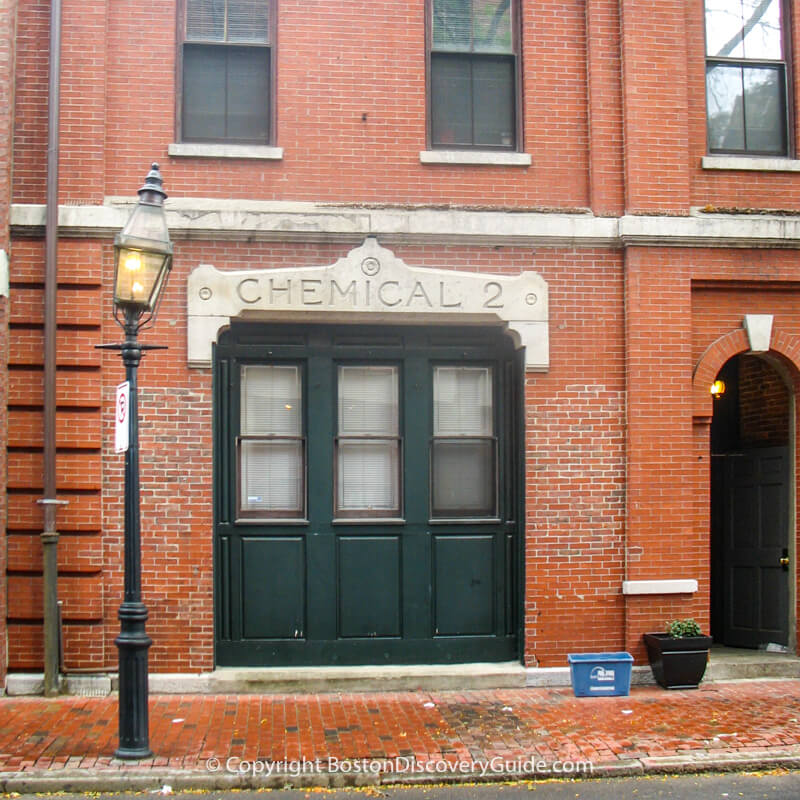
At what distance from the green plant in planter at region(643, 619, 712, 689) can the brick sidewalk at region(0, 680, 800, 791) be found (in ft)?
0.43

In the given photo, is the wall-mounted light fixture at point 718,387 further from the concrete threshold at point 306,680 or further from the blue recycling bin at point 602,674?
the concrete threshold at point 306,680

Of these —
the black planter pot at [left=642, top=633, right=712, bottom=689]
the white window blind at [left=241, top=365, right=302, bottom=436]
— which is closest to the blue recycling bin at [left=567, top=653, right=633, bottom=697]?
the black planter pot at [left=642, top=633, right=712, bottom=689]

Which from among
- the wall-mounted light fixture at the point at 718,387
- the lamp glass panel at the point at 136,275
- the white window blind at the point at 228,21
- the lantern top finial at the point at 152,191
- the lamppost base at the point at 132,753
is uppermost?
the white window blind at the point at 228,21

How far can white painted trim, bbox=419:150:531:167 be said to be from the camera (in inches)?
389

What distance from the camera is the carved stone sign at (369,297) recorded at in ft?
31.0

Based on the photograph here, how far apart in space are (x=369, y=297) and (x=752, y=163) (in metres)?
4.23

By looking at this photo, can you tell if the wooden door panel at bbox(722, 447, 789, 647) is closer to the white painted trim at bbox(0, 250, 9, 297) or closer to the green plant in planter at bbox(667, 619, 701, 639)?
the green plant in planter at bbox(667, 619, 701, 639)

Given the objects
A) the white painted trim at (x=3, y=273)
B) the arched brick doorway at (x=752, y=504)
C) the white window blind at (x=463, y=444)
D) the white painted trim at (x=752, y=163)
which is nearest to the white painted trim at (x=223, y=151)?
the white painted trim at (x=3, y=273)

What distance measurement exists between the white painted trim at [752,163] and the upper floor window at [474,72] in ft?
6.70

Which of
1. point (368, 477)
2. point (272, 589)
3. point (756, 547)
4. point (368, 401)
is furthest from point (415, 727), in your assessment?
point (756, 547)

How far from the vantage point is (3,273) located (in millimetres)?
9070

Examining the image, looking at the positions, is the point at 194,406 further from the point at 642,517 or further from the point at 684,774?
the point at 684,774

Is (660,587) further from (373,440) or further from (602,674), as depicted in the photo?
(373,440)

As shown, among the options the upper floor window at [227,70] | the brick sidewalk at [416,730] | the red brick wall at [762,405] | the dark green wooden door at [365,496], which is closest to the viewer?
the brick sidewalk at [416,730]
